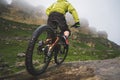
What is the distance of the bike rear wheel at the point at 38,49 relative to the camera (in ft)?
29.2

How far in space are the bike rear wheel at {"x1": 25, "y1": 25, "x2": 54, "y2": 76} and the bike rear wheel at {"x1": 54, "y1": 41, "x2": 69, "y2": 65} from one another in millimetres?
989

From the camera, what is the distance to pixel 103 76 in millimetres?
10008

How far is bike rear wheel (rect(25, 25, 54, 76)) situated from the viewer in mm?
8891

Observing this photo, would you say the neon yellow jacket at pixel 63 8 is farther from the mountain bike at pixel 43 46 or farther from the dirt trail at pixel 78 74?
the dirt trail at pixel 78 74

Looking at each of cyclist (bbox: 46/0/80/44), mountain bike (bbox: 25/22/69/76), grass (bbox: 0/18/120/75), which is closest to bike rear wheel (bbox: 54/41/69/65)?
mountain bike (bbox: 25/22/69/76)

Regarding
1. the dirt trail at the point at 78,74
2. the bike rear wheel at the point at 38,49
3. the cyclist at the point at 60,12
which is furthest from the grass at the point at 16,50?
the bike rear wheel at the point at 38,49

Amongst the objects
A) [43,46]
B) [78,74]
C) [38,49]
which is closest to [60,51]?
[78,74]

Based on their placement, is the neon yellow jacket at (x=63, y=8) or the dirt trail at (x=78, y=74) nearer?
the dirt trail at (x=78, y=74)

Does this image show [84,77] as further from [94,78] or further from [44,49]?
[44,49]

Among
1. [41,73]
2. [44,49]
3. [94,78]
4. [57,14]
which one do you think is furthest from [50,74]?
[57,14]

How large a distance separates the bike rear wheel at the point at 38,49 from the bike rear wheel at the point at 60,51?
3.24 feet

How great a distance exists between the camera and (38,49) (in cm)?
1000

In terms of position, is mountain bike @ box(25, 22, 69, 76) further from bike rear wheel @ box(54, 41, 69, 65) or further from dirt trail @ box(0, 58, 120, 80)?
dirt trail @ box(0, 58, 120, 80)

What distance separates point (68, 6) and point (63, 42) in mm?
1849
